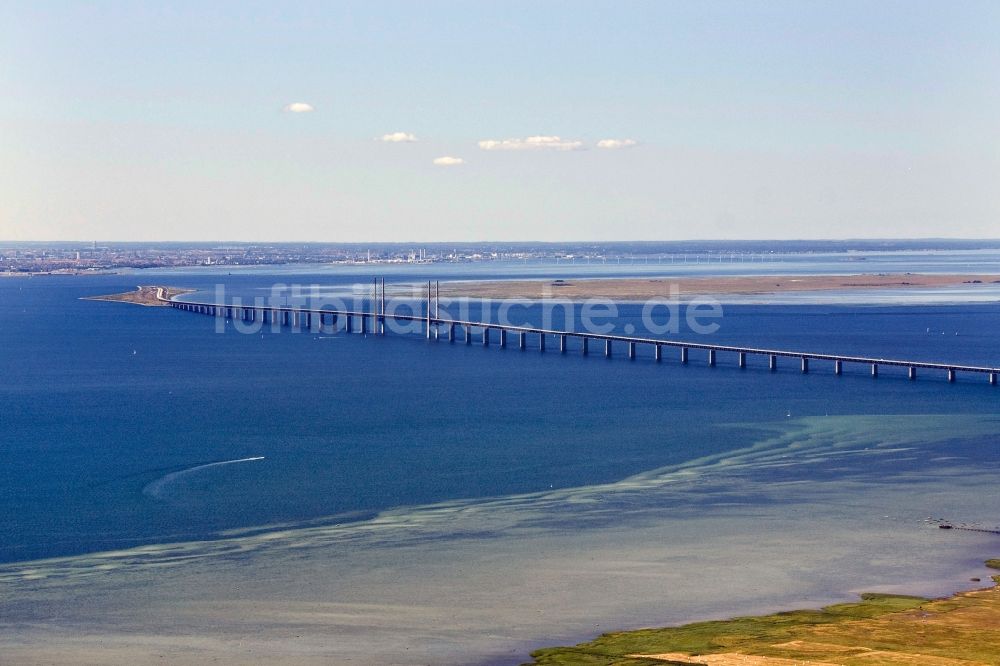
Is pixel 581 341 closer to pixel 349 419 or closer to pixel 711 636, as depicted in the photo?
pixel 349 419

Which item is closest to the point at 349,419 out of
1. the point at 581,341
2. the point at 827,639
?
the point at 827,639

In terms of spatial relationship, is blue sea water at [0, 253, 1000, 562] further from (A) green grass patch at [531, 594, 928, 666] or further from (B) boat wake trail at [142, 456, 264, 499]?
(A) green grass patch at [531, 594, 928, 666]

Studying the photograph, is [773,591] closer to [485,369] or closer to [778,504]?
[778,504]

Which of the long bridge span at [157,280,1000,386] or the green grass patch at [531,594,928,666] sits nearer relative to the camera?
the green grass patch at [531,594,928,666]

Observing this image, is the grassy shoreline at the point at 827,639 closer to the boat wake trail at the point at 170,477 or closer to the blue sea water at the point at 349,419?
the blue sea water at the point at 349,419

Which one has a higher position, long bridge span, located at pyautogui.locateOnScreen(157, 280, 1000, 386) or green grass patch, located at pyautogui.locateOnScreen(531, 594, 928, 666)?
long bridge span, located at pyautogui.locateOnScreen(157, 280, 1000, 386)

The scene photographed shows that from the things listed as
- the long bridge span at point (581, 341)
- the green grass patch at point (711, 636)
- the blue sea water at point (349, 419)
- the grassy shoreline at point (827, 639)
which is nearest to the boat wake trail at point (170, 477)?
the blue sea water at point (349, 419)

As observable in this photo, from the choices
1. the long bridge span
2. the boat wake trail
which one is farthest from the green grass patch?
the long bridge span
